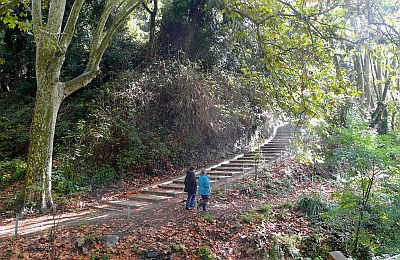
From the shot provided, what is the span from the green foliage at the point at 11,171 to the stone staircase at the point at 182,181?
148 inches

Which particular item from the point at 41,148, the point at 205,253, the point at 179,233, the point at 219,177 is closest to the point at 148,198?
the point at 179,233

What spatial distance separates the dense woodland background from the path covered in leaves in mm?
1159

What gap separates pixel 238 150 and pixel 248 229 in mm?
9169

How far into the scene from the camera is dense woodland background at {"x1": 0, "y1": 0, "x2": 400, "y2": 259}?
7.69 m

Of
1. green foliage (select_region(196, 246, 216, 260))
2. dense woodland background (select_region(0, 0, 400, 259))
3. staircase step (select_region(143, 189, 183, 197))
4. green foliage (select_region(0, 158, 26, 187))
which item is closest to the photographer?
dense woodland background (select_region(0, 0, 400, 259))

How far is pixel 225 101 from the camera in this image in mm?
17516

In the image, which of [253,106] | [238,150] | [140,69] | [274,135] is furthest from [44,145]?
[274,135]

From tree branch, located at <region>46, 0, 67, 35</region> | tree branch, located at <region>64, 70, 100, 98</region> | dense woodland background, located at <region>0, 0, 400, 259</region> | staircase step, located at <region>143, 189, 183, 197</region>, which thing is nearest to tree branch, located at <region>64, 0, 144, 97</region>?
tree branch, located at <region>64, 70, 100, 98</region>

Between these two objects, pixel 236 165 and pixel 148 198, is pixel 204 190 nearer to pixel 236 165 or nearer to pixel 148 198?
pixel 148 198

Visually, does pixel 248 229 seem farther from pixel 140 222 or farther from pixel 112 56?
pixel 112 56

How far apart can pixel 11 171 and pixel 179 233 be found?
26.4 feet

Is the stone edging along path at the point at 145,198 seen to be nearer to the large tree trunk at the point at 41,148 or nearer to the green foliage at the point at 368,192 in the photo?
the large tree trunk at the point at 41,148

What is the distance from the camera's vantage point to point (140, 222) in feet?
29.6

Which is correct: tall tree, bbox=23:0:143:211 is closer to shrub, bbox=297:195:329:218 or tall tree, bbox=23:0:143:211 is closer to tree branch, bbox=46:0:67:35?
tree branch, bbox=46:0:67:35
